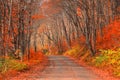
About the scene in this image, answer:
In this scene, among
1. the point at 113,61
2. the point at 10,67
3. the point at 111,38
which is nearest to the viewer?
the point at 113,61

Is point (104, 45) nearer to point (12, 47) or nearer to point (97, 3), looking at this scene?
point (97, 3)

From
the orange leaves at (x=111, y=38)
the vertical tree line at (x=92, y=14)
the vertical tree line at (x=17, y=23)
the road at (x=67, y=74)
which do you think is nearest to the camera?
the road at (x=67, y=74)

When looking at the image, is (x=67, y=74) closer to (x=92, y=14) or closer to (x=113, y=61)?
(x=113, y=61)

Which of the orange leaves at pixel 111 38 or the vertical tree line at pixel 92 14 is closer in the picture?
the orange leaves at pixel 111 38

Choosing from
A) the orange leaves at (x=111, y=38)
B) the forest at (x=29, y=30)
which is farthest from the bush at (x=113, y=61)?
the orange leaves at (x=111, y=38)

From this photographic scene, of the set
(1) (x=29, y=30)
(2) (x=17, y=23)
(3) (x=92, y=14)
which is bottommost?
(1) (x=29, y=30)

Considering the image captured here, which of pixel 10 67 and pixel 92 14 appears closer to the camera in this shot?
pixel 10 67

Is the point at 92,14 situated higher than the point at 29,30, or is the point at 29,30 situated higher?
the point at 92,14

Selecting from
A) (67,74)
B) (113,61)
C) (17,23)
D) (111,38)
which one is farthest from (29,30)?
(113,61)

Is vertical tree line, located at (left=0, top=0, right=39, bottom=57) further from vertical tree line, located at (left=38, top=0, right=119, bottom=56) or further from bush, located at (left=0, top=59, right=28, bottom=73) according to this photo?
vertical tree line, located at (left=38, top=0, right=119, bottom=56)

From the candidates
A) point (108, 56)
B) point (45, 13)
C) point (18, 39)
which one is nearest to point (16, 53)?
point (18, 39)

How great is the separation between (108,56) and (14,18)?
1398cm

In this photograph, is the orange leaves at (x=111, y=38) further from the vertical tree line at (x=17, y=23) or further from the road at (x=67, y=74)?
the vertical tree line at (x=17, y=23)

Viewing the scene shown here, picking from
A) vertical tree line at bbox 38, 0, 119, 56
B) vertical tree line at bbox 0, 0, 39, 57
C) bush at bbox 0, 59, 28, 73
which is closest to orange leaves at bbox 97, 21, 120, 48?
vertical tree line at bbox 38, 0, 119, 56
